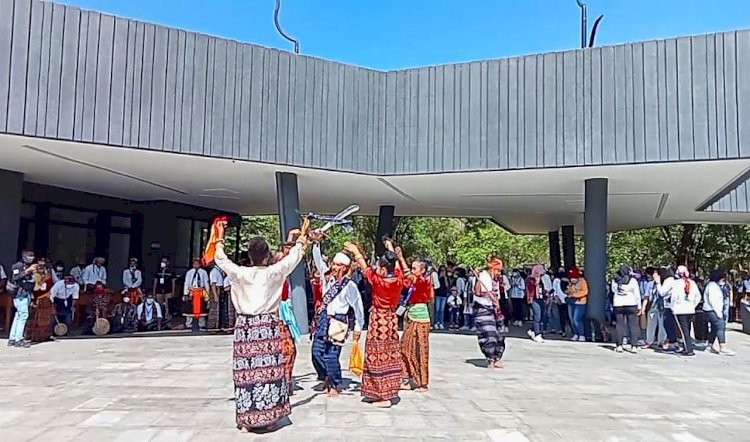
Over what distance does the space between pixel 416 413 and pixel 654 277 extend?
7488mm

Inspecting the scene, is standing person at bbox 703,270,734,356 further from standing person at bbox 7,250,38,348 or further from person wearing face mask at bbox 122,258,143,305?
standing person at bbox 7,250,38,348

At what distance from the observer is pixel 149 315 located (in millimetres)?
14203

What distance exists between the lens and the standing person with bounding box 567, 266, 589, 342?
40.4ft

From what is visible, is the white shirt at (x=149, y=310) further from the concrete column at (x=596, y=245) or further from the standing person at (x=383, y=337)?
the standing person at (x=383, y=337)

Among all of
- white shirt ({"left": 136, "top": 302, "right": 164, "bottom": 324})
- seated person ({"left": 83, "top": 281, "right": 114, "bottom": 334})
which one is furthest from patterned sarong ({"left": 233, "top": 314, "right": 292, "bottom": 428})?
white shirt ({"left": 136, "top": 302, "right": 164, "bottom": 324})

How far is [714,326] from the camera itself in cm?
1184

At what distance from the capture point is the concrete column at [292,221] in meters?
12.4

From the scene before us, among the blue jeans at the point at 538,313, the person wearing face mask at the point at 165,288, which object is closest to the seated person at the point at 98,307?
the person wearing face mask at the point at 165,288

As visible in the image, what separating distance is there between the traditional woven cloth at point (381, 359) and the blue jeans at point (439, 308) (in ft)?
30.6

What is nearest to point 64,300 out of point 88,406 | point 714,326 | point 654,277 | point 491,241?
point 88,406

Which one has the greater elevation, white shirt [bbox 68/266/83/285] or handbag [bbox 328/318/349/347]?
white shirt [bbox 68/266/83/285]

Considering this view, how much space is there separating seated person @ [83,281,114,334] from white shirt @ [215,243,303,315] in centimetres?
917

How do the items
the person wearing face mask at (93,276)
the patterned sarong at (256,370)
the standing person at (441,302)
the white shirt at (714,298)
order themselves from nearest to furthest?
the patterned sarong at (256,370)
the white shirt at (714,298)
the person wearing face mask at (93,276)
the standing person at (441,302)

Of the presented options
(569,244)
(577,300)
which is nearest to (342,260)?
(577,300)
